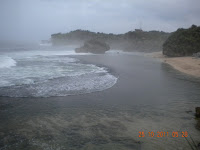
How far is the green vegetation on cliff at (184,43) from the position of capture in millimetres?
32781

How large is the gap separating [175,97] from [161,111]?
104 inches

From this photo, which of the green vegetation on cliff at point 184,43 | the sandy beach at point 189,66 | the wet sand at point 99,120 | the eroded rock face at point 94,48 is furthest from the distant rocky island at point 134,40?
the wet sand at point 99,120

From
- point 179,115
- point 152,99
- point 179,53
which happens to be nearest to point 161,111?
point 179,115

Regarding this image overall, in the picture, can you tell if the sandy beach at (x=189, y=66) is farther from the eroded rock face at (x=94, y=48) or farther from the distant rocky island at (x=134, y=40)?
the distant rocky island at (x=134, y=40)

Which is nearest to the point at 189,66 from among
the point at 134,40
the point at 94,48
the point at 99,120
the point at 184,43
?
the point at 184,43

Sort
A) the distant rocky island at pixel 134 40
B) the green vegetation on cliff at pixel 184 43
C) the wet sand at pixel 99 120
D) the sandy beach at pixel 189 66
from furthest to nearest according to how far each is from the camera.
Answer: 1. the distant rocky island at pixel 134 40
2. the green vegetation on cliff at pixel 184 43
3. the sandy beach at pixel 189 66
4. the wet sand at pixel 99 120

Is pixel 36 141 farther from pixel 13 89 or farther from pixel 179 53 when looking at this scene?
pixel 179 53

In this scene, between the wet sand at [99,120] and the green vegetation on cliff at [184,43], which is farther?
the green vegetation on cliff at [184,43]

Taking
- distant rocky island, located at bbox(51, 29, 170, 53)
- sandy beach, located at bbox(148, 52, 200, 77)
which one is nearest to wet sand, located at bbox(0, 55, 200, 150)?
sandy beach, located at bbox(148, 52, 200, 77)

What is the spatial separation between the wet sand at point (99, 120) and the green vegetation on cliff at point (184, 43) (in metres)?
24.2

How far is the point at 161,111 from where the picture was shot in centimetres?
833

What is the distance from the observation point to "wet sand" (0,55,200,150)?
5723mm

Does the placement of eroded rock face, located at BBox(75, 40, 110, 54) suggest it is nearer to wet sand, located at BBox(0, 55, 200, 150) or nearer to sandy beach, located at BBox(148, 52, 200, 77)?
sandy beach, located at BBox(148, 52, 200, 77)

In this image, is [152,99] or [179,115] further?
[152,99]
